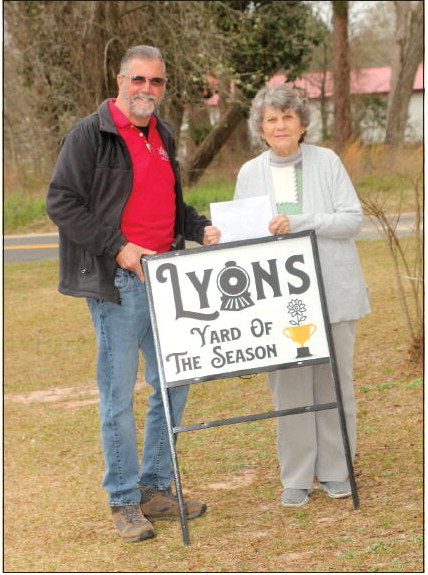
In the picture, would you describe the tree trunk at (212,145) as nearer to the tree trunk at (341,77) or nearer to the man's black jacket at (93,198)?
the tree trunk at (341,77)

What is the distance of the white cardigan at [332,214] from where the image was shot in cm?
497

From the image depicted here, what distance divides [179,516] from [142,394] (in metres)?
3.19

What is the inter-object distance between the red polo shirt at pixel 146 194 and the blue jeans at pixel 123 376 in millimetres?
199

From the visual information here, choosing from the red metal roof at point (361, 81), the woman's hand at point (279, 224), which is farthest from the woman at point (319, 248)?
the red metal roof at point (361, 81)

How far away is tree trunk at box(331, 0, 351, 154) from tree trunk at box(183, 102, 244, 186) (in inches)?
199

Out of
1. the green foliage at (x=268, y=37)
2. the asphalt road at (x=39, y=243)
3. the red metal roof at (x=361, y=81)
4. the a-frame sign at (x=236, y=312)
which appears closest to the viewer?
the a-frame sign at (x=236, y=312)

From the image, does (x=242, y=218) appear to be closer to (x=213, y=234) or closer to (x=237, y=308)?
(x=213, y=234)

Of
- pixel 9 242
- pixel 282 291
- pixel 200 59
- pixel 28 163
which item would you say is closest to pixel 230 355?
pixel 282 291

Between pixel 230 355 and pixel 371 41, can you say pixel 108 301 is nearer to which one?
pixel 230 355

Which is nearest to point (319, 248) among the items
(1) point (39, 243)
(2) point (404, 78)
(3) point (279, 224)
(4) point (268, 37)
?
(3) point (279, 224)

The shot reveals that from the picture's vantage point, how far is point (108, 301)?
15.8ft

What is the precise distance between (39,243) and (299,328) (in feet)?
53.7

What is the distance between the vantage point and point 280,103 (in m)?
4.97

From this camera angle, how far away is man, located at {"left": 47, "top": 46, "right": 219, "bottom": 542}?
4.73 m
